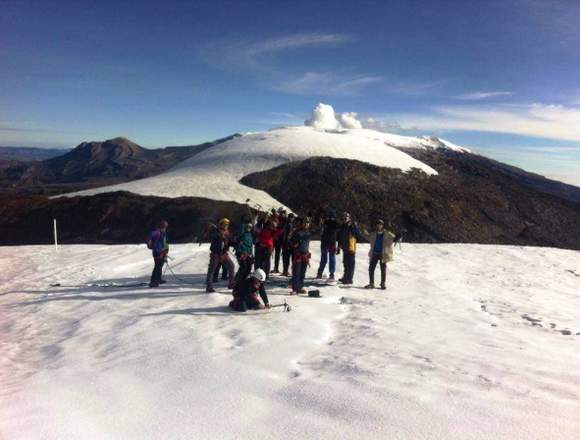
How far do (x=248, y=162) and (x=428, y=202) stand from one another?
23.4 metres

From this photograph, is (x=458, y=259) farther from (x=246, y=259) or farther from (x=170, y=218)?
(x=170, y=218)

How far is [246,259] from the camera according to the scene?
10164 mm

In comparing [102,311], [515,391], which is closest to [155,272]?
[102,311]

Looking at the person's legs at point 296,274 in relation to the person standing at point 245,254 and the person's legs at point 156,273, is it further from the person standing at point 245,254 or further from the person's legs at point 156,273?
the person's legs at point 156,273

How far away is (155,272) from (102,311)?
2249 millimetres

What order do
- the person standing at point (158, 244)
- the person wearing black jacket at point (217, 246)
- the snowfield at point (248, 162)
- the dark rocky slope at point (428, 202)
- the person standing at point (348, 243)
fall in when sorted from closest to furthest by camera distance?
the person wearing black jacket at point (217, 246)
the person standing at point (158, 244)
the person standing at point (348, 243)
the dark rocky slope at point (428, 202)
the snowfield at point (248, 162)

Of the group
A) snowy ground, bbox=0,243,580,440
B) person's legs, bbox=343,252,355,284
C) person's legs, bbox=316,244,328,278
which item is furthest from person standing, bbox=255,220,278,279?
person's legs, bbox=343,252,355,284

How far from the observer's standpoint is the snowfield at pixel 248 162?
41.4 meters

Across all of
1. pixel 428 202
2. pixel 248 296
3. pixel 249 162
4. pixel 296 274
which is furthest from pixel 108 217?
pixel 428 202

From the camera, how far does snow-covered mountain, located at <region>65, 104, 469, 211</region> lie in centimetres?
4153

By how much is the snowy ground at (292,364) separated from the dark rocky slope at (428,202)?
22593mm

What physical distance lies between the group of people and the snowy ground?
2.00ft

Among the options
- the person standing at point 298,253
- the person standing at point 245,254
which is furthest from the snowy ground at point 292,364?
the person standing at point 245,254

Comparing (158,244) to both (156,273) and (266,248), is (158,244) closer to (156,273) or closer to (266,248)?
(156,273)
